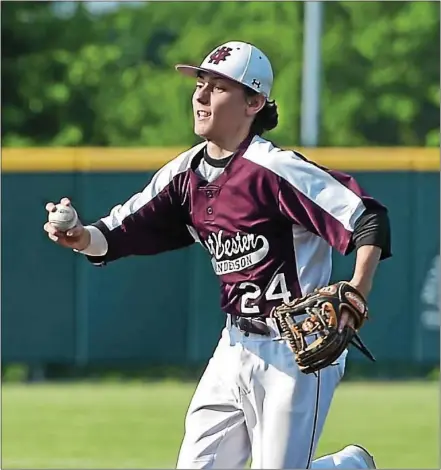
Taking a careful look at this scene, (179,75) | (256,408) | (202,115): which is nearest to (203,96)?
(202,115)

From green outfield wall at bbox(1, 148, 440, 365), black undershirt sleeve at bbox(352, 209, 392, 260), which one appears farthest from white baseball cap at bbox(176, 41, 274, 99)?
green outfield wall at bbox(1, 148, 440, 365)

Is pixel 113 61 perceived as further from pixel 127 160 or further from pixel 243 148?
pixel 243 148

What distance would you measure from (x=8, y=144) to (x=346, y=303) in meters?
15.4

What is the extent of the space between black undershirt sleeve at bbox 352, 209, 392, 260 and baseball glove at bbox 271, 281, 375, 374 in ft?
0.51

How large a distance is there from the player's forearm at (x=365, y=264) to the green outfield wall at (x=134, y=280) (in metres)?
7.87

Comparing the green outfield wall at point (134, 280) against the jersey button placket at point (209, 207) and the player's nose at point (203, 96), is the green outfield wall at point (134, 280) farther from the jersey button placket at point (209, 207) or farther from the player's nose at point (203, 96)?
the player's nose at point (203, 96)

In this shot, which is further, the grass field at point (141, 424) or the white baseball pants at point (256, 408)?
the grass field at point (141, 424)

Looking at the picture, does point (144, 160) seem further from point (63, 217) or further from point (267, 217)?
point (267, 217)

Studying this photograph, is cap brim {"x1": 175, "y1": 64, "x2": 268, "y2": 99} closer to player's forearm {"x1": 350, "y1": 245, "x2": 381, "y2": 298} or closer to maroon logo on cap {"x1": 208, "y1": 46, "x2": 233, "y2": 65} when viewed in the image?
maroon logo on cap {"x1": 208, "y1": 46, "x2": 233, "y2": 65}

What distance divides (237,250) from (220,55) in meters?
0.67

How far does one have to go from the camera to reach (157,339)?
12.6 m

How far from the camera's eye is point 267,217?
189 inches

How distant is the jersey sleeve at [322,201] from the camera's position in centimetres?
461

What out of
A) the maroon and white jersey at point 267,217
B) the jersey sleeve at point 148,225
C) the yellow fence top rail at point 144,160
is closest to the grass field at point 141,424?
the yellow fence top rail at point 144,160
